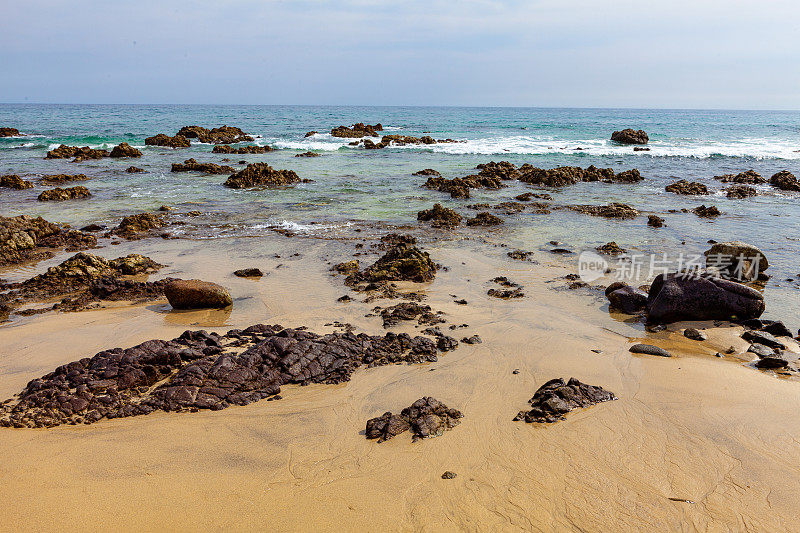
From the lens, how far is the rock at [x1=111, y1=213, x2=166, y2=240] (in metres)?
11.0

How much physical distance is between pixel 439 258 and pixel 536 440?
574cm

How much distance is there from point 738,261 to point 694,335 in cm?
356

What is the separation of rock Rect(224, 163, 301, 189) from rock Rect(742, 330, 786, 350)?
16.2 meters

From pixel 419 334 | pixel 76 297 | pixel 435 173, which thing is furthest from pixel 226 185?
pixel 419 334

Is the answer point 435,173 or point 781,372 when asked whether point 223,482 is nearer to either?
point 781,372

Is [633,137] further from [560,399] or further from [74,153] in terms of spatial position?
[560,399]

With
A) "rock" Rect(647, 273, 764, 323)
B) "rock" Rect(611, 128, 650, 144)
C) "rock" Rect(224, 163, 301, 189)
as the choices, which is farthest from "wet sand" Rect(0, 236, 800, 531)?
"rock" Rect(611, 128, 650, 144)

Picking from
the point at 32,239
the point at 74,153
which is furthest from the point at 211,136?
the point at 32,239

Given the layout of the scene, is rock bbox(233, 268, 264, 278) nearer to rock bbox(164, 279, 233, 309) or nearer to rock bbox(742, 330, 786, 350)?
rock bbox(164, 279, 233, 309)

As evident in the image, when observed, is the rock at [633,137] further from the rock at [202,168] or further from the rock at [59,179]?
the rock at [59,179]

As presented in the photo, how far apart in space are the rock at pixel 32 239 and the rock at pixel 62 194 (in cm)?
535

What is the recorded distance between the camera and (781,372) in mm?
5074

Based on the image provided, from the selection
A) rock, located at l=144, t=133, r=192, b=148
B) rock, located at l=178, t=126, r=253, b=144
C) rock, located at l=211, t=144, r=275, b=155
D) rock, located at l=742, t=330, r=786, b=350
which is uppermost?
rock, located at l=178, t=126, r=253, b=144

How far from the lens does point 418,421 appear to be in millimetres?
3998
